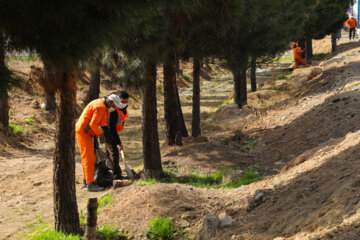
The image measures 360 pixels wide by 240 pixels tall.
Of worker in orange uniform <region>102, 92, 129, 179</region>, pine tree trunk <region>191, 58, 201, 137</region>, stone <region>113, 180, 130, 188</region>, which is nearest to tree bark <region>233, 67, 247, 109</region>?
pine tree trunk <region>191, 58, 201, 137</region>

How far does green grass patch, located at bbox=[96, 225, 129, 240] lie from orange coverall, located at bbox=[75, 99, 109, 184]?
8.15ft

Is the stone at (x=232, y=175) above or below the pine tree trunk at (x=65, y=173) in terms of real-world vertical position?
below

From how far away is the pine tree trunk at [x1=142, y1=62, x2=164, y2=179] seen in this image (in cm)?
829

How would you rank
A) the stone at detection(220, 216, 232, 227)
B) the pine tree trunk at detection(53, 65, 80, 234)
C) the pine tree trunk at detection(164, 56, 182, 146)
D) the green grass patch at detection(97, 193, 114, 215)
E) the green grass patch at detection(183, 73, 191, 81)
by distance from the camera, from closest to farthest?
the stone at detection(220, 216, 232, 227), the pine tree trunk at detection(53, 65, 80, 234), the green grass patch at detection(97, 193, 114, 215), the pine tree trunk at detection(164, 56, 182, 146), the green grass patch at detection(183, 73, 191, 81)

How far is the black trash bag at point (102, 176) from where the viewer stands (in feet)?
27.4

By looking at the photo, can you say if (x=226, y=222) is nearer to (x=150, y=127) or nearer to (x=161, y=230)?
(x=161, y=230)

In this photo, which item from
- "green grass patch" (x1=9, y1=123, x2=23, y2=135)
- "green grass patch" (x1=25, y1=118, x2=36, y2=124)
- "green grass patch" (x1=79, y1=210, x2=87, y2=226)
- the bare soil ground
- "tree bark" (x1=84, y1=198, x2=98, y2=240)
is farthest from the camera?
"green grass patch" (x1=25, y1=118, x2=36, y2=124)

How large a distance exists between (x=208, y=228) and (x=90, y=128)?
12.4 ft

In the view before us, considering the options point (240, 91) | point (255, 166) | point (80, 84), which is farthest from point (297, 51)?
point (255, 166)

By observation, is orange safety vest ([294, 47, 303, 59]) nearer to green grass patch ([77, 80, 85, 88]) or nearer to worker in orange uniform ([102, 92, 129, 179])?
green grass patch ([77, 80, 85, 88])

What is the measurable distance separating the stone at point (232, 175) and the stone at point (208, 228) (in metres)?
2.84

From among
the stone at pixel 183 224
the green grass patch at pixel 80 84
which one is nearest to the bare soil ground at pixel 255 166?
the stone at pixel 183 224

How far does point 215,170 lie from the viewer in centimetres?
891

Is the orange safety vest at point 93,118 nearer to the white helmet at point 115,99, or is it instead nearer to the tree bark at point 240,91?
the white helmet at point 115,99
